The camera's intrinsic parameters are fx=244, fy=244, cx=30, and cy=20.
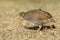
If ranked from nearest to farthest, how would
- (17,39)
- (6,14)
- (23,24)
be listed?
1. (17,39)
2. (23,24)
3. (6,14)

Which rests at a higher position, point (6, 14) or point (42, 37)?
point (6, 14)

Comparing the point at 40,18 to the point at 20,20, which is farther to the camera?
the point at 20,20

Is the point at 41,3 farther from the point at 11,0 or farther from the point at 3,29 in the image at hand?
the point at 3,29

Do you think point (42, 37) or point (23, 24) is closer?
point (42, 37)

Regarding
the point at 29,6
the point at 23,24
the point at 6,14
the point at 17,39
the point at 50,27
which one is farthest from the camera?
the point at 29,6

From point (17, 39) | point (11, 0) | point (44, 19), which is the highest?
point (11, 0)

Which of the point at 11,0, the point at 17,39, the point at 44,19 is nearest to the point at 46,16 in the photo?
the point at 44,19

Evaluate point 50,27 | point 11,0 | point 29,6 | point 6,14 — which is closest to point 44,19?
point 50,27
